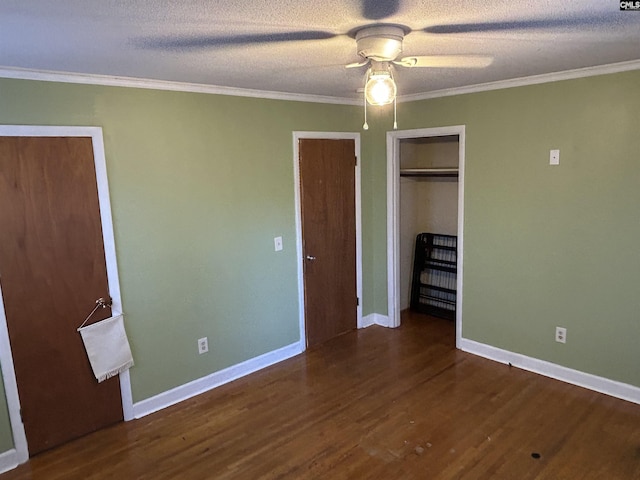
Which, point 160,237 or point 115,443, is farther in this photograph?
point 160,237

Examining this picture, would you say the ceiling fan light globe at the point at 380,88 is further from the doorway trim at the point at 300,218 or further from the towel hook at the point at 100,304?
the towel hook at the point at 100,304

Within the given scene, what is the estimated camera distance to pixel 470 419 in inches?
125

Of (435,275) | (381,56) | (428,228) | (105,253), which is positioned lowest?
(435,275)

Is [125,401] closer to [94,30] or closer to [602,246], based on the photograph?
[94,30]

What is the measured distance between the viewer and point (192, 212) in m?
3.43

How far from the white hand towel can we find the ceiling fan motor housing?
2.36m

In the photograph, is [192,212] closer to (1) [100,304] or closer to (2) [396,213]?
(1) [100,304]

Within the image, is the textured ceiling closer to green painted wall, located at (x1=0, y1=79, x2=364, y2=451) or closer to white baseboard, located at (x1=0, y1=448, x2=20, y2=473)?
green painted wall, located at (x1=0, y1=79, x2=364, y2=451)

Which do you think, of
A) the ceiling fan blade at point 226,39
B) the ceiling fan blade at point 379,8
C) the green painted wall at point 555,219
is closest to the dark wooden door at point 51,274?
the ceiling fan blade at point 226,39

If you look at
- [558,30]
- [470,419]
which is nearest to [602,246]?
[470,419]

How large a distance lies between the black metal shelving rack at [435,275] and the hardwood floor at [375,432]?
1.19 meters

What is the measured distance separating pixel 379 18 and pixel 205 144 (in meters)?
1.97

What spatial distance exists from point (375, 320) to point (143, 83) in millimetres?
3217

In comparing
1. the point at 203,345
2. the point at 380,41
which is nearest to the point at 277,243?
the point at 203,345
